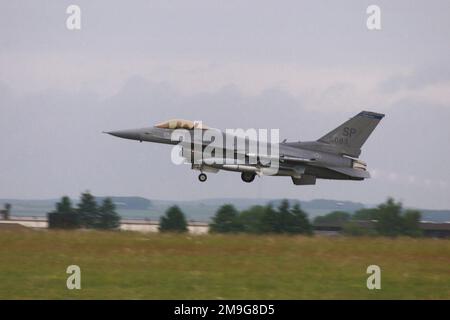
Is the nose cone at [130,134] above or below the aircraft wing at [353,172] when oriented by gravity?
above

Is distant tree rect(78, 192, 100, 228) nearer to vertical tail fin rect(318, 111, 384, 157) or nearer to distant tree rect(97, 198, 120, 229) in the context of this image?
distant tree rect(97, 198, 120, 229)

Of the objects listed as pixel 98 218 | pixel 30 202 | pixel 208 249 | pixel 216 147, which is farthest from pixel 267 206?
pixel 30 202

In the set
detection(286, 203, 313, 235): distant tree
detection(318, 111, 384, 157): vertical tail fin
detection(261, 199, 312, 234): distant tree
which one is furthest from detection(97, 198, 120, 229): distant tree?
detection(318, 111, 384, 157): vertical tail fin

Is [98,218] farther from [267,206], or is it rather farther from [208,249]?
[208,249]

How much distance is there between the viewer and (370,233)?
3059 centimetres

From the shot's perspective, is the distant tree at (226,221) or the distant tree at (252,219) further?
the distant tree at (252,219)

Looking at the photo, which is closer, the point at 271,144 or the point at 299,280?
the point at 299,280

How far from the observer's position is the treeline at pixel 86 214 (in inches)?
1265

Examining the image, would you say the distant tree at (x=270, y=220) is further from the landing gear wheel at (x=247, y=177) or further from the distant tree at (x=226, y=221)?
the landing gear wheel at (x=247, y=177)

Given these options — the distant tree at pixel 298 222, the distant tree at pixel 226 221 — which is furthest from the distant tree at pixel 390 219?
the distant tree at pixel 226 221

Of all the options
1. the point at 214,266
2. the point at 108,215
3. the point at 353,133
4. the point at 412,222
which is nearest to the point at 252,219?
the point at 353,133

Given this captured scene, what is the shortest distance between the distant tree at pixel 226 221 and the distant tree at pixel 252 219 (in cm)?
23

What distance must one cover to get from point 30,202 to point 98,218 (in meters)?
12.7

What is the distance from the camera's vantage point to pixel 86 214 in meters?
39.5
